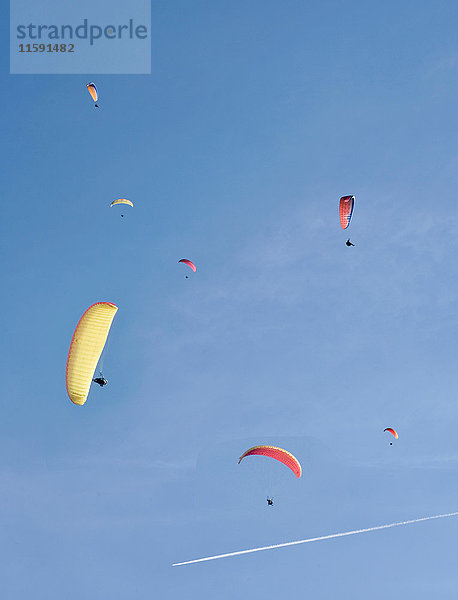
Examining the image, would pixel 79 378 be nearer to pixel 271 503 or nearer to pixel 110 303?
pixel 110 303

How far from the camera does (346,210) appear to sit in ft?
202

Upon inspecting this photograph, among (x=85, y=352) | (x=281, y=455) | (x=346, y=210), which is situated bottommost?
(x=281, y=455)

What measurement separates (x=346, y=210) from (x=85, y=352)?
102 ft

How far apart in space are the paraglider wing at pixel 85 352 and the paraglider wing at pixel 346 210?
91.2 feet

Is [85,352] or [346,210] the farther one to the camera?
[346,210]

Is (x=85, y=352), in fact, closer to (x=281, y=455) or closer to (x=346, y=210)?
(x=281, y=455)

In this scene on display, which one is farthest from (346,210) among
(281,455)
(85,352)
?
(85,352)

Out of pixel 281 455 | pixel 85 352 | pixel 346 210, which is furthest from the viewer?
pixel 346 210

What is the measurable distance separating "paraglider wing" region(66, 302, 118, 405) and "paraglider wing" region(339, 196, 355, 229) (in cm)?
2781

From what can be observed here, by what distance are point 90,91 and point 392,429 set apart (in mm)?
50648

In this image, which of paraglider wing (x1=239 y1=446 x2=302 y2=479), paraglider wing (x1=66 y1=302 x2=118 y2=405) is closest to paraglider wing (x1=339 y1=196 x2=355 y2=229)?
paraglider wing (x1=239 y1=446 x2=302 y2=479)

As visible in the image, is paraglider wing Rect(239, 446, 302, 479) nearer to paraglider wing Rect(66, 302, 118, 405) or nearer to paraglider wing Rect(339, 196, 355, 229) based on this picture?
paraglider wing Rect(66, 302, 118, 405)

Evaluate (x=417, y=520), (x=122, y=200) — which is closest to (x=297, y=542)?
(x=417, y=520)

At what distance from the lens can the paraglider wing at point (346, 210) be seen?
201 feet
